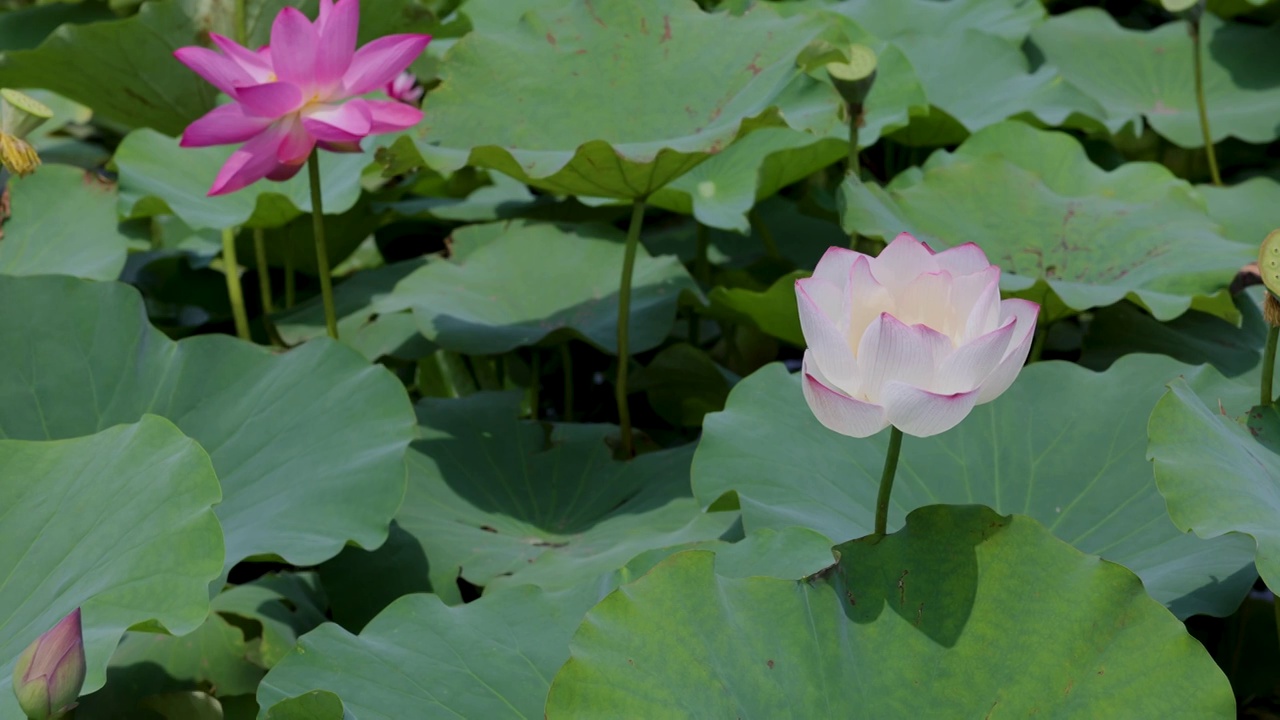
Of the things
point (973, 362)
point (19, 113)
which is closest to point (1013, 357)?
point (973, 362)

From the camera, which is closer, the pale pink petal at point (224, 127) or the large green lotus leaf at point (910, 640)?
the large green lotus leaf at point (910, 640)

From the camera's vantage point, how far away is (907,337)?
2.43 ft

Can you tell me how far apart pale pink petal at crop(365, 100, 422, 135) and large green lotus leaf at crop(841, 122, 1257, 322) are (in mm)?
549

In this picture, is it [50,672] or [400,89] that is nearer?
[50,672]

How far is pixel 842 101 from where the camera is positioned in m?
1.52

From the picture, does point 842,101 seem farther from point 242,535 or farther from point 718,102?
point 242,535

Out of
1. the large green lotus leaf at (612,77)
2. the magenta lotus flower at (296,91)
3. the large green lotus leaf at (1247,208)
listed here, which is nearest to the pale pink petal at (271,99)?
the magenta lotus flower at (296,91)

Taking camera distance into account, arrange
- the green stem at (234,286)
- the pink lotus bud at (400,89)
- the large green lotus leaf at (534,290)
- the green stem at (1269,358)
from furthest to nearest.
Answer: the pink lotus bud at (400,89), the green stem at (234,286), the large green lotus leaf at (534,290), the green stem at (1269,358)

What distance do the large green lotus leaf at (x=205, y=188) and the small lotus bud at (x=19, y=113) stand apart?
0.28m

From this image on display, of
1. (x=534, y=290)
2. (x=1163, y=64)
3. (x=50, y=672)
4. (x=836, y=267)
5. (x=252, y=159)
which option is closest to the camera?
(x=50, y=672)

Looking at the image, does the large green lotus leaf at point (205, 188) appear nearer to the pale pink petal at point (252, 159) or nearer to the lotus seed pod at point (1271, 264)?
the pale pink petal at point (252, 159)

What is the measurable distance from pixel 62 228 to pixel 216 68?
0.74 metres

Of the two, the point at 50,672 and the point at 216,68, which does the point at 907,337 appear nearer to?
the point at 50,672

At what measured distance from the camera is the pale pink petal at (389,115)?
4.29 feet
